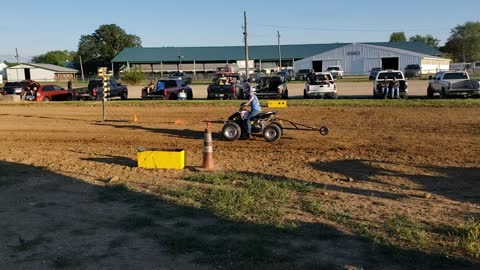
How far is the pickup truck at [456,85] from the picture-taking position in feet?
87.7

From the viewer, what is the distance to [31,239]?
20.6 feet

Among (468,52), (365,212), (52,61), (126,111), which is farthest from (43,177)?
(52,61)

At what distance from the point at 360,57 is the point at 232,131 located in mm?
74349

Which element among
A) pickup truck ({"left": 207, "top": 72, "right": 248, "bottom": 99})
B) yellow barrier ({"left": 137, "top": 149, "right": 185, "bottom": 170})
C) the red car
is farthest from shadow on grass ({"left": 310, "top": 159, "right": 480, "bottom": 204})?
the red car

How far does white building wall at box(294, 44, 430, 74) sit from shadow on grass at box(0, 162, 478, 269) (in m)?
79.3

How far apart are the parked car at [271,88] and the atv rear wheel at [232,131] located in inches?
622

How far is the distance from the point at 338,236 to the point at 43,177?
6.31 meters

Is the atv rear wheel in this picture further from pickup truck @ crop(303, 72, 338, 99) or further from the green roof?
the green roof

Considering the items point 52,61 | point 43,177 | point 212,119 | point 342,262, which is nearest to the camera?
point 342,262

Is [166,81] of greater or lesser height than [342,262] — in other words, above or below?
above

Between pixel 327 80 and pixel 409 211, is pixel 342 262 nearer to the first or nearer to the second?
pixel 409 211

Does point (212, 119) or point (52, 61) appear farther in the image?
point (52, 61)

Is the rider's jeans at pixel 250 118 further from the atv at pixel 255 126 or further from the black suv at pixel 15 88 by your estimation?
the black suv at pixel 15 88

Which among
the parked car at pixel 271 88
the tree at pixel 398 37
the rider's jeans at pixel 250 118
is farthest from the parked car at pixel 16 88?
the tree at pixel 398 37
